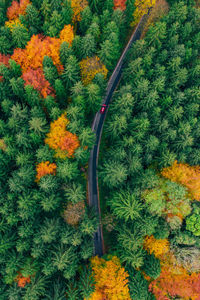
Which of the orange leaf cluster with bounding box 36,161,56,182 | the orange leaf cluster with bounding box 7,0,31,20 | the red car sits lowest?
the orange leaf cluster with bounding box 36,161,56,182

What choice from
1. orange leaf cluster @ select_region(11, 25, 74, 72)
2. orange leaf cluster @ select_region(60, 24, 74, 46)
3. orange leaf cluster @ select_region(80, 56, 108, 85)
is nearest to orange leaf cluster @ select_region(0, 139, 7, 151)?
orange leaf cluster @ select_region(11, 25, 74, 72)

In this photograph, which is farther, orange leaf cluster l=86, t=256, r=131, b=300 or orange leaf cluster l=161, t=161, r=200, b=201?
orange leaf cluster l=161, t=161, r=200, b=201

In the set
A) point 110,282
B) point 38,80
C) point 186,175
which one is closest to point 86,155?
point 38,80

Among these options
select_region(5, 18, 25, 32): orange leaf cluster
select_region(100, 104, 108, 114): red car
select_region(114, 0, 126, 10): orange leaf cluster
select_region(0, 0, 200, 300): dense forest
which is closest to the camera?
select_region(0, 0, 200, 300): dense forest

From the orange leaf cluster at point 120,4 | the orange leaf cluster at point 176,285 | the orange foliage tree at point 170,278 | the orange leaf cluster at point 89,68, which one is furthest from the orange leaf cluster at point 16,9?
the orange leaf cluster at point 176,285

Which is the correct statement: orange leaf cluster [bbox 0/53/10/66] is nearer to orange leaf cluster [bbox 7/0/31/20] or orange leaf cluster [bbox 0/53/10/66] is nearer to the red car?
orange leaf cluster [bbox 7/0/31/20]

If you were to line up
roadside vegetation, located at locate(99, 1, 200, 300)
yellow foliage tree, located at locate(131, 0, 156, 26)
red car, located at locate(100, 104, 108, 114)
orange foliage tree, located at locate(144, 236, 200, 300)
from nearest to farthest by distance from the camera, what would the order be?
1. orange foliage tree, located at locate(144, 236, 200, 300)
2. roadside vegetation, located at locate(99, 1, 200, 300)
3. yellow foliage tree, located at locate(131, 0, 156, 26)
4. red car, located at locate(100, 104, 108, 114)
